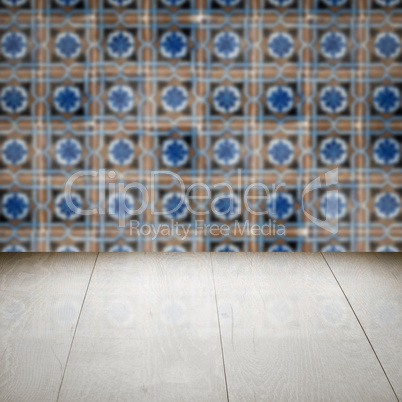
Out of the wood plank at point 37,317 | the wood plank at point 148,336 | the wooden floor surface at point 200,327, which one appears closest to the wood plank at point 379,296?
the wooden floor surface at point 200,327

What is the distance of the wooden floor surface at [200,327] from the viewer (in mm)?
1063

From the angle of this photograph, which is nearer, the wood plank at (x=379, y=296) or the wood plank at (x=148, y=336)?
the wood plank at (x=148, y=336)

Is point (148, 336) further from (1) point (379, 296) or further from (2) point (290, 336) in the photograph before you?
(1) point (379, 296)

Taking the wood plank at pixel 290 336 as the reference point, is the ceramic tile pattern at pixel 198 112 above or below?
above

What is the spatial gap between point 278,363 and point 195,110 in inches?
30.8

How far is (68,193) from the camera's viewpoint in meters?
1.75

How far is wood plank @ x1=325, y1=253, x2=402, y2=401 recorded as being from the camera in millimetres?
Result: 1179

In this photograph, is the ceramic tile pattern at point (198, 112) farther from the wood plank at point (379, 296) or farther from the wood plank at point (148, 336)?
the wood plank at point (148, 336)

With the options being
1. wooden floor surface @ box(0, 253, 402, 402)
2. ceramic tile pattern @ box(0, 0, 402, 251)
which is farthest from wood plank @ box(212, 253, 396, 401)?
ceramic tile pattern @ box(0, 0, 402, 251)

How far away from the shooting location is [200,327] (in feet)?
4.23

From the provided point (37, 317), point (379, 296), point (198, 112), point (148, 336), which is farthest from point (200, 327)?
point (198, 112)

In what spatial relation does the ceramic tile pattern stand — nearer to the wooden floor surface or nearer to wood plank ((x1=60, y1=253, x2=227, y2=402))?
the wooden floor surface

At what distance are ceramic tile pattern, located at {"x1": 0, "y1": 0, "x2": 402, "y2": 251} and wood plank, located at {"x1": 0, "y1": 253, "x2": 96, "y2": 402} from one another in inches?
4.4

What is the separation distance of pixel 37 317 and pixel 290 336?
1.65 feet
